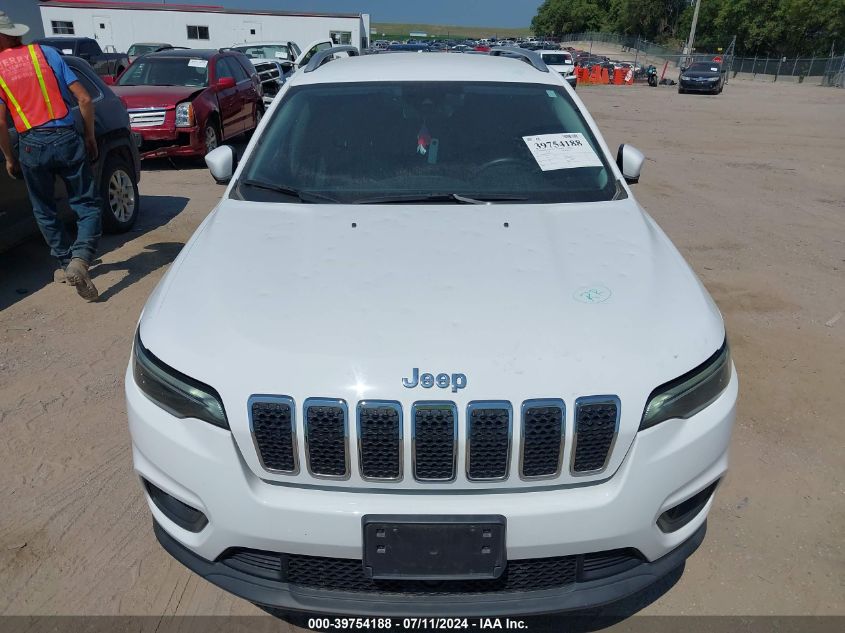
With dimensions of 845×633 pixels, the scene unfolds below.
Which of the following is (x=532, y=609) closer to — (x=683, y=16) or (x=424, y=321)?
(x=424, y=321)

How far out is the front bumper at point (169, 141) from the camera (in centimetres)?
968

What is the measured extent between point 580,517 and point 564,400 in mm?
333

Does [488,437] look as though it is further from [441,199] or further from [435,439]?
[441,199]

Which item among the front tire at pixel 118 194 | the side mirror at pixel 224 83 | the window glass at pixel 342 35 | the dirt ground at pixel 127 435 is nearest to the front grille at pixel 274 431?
the dirt ground at pixel 127 435

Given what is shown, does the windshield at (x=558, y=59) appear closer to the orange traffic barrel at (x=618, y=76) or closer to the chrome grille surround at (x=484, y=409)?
the orange traffic barrel at (x=618, y=76)

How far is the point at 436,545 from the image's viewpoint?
189 centimetres

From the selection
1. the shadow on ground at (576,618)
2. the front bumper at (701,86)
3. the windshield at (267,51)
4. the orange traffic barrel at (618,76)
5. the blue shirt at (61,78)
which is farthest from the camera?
the orange traffic barrel at (618,76)

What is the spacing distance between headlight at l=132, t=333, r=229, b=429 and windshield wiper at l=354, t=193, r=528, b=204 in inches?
46.9

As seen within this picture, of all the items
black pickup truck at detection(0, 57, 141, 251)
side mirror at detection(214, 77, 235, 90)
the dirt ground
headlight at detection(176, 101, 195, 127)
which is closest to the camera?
the dirt ground

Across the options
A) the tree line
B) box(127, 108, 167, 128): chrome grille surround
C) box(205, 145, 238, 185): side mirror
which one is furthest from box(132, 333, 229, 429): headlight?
the tree line

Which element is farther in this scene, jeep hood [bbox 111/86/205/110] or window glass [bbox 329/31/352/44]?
window glass [bbox 329/31/352/44]

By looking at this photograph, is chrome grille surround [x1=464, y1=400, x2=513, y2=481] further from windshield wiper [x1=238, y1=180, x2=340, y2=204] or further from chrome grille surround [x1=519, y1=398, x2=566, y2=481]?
windshield wiper [x1=238, y1=180, x2=340, y2=204]

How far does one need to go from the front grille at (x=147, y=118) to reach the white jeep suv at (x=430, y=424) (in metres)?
8.15

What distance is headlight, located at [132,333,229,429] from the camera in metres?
1.98
